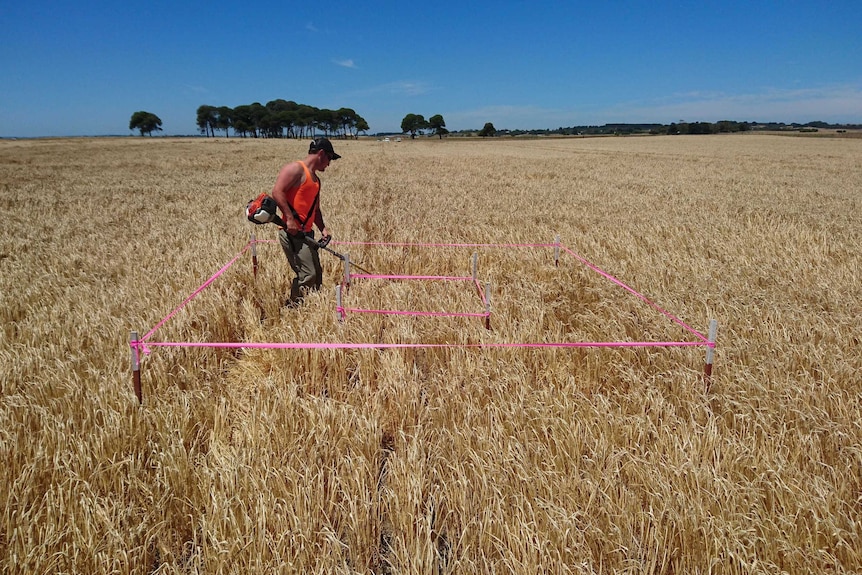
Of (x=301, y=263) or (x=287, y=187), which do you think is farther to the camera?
(x=301, y=263)

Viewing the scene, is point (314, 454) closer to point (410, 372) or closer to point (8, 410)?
point (410, 372)

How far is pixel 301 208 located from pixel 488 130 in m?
147

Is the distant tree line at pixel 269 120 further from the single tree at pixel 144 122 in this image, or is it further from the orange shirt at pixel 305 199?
the orange shirt at pixel 305 199

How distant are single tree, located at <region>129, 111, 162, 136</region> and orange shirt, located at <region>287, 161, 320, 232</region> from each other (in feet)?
505

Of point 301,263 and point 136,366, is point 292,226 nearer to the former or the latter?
point 301,263

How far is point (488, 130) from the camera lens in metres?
143

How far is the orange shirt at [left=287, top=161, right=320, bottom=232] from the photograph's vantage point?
5.32 m

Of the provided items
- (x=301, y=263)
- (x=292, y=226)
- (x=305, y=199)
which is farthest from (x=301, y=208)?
(x=301, y=263)

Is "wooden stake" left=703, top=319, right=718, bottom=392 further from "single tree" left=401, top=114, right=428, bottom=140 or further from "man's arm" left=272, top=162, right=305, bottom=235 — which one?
"single tree" left=401, top=114, right=428, bottom=140

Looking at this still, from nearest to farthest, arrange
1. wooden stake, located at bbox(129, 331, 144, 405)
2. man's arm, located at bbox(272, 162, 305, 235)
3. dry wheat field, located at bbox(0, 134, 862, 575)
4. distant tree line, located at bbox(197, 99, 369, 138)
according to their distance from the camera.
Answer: dry wheat field, located at bbox(0, 134, 862, 575)
wooden stake, located at bbox(129, 331, 144, 405)
man's arm, located at bbox(272, 162, 305, 235)
distant tree line, located at bbox(197, 99, 369, 138)

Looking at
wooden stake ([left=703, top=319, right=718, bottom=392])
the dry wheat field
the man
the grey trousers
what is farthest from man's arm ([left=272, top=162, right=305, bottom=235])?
wooden stake ([left=703, top=319, right=718, bottom=392])

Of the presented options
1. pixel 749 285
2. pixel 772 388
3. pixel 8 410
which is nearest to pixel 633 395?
pixel 772 388

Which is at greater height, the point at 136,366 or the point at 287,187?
the point at 287,187

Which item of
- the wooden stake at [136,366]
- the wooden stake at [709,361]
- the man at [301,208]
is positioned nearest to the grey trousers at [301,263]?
the man at [301,208]
